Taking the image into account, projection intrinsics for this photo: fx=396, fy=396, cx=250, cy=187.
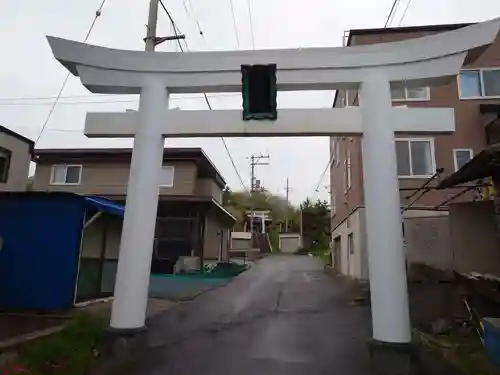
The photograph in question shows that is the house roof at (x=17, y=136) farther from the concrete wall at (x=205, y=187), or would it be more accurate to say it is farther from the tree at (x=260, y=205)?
the tree at (x=260, y=205)

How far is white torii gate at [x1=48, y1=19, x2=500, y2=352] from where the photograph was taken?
5.31 m

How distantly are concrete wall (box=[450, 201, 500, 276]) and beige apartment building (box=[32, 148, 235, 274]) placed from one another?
32.0 ft

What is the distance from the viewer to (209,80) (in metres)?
6.14

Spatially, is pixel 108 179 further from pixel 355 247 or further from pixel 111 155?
pixel 355 247

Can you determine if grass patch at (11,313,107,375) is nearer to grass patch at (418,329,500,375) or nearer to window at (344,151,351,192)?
grass patch at (418,329,500,375)

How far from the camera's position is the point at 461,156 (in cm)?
1353

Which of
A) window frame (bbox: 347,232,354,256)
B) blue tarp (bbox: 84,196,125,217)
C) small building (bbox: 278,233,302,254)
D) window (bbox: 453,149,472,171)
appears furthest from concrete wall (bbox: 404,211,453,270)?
small building (bbox: 278,233,302,254)

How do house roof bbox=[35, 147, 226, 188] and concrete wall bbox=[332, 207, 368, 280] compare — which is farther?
house roof bbox=[35, 147, 226, 188]

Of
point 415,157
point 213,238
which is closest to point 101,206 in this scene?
point 415,157

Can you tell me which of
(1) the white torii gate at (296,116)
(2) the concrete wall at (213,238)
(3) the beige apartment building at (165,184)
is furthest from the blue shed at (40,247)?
(2) the concrete wall at (213,238)

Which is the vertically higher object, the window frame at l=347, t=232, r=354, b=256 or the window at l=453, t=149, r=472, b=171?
the window at l=453, t=149, r=472, b=171

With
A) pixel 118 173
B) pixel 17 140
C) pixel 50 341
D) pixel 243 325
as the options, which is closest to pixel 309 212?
pixel 118 173

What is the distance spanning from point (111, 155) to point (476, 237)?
14800mm

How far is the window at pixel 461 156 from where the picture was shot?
13.5 metres
